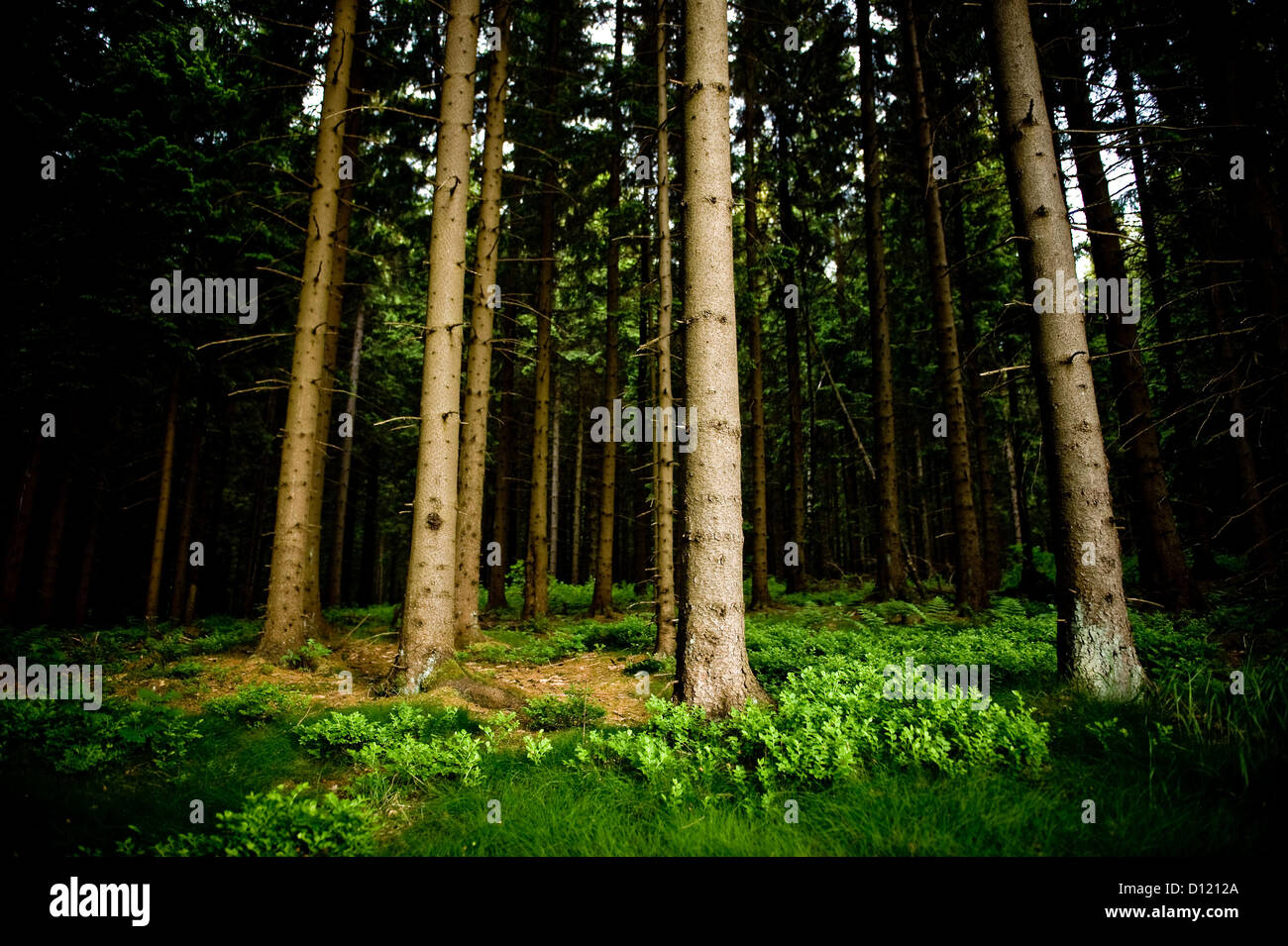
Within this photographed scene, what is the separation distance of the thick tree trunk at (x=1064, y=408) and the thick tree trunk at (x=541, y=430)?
9.24 meters

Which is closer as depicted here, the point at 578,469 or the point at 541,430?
the point at 541,430

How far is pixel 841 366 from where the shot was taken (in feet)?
66.0

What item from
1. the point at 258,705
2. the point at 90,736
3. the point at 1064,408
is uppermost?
the point at 1064,408

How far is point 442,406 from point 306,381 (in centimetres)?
338

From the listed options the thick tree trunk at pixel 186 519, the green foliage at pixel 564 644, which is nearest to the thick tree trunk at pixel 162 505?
the thick tree trunk at pixel 186 519

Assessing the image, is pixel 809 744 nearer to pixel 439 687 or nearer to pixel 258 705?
pixel 439 687

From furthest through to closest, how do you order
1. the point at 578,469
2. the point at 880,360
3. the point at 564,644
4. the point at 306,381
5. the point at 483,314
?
the point at 578,469 < the point at 880,360 < the point at 483,314 < the point at 564,644 < the point at 306,381

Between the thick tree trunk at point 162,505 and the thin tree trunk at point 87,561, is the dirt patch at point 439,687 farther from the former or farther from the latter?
the thin tree trunk at point 87,561

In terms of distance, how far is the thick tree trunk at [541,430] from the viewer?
1277cm

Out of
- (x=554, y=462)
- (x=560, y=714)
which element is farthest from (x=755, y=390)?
(x=554, y=462)

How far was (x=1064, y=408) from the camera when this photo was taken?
16.0 feet

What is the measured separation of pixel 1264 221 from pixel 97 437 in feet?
75.4

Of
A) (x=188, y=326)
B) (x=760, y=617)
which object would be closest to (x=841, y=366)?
(x=760, y=617)

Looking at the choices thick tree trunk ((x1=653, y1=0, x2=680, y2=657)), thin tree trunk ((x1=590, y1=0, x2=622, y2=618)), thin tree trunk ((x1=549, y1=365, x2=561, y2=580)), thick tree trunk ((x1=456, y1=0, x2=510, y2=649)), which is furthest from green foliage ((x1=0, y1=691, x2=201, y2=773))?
thin tree trunk ((x1=549, y1=365, x2=561, y2=580))
